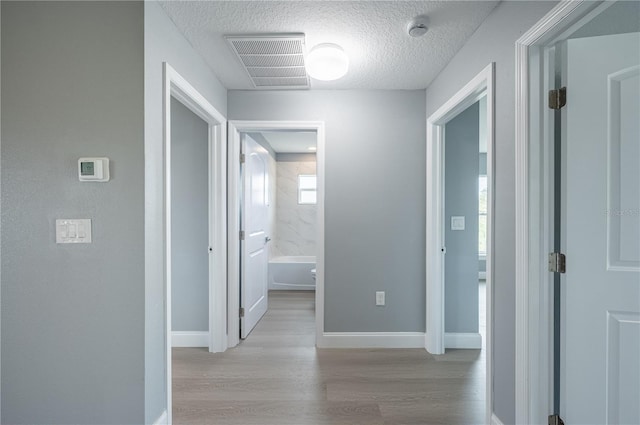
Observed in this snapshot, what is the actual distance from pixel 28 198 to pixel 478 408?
9.28 feet

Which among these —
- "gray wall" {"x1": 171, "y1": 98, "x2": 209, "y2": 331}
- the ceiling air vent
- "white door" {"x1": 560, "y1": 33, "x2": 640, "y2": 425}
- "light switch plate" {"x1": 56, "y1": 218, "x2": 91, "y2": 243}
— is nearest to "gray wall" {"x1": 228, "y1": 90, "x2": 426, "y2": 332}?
the ceiling air vent

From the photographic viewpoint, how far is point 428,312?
2758mm

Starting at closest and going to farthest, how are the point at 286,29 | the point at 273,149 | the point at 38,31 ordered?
the point at 38,31
the point at 286,29
the point at 273,149

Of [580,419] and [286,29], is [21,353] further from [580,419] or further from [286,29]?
[580,419]

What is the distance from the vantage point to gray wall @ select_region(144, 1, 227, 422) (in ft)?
5.00

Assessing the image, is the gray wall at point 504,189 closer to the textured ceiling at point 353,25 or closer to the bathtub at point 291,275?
the textured ceiling at point 353,25

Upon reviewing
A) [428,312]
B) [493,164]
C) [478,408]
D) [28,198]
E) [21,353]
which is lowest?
[478,408]

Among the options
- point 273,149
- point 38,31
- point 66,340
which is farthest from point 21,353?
point 273,149

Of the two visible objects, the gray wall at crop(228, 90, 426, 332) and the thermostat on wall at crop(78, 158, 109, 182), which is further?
the gray wall at crop(228, 90, 426, 332)

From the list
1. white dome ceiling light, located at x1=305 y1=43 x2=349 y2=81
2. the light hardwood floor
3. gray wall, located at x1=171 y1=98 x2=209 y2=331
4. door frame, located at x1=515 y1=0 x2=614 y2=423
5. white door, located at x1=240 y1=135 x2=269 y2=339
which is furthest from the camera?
white door, located at x1=240 y1=135 x2=269 y2=339

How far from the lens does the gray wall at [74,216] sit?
1.48 metres

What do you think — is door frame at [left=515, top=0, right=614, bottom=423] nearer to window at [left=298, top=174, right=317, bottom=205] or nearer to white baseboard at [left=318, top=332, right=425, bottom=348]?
white baseboard at [left=318, top=332, right=425, bottom=348]

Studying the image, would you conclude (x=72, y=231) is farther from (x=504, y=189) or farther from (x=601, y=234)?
(x=601, y=234)

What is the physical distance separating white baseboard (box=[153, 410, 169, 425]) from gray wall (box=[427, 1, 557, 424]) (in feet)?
6.02
